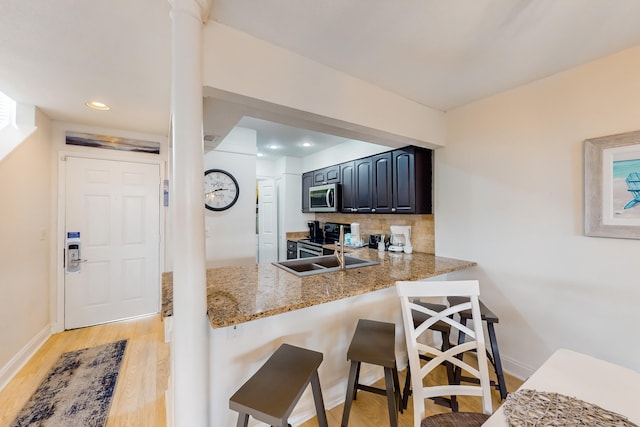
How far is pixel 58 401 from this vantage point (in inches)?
72.1

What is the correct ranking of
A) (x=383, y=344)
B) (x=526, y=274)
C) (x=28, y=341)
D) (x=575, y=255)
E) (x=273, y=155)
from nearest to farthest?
(x=383, y=344), (x=575, y=255), (x=526, y=274), (x=28, y=341), (x=273, y=155)

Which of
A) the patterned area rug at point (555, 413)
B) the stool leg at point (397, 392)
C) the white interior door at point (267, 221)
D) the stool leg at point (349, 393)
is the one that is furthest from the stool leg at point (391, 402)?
the white interior door at point (267, 221)

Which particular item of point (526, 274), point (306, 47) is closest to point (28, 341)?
point (306, 47)

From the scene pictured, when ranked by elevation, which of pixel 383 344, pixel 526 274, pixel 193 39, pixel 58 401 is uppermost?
pixel 193 39

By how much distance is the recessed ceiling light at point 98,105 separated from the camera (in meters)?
2.32

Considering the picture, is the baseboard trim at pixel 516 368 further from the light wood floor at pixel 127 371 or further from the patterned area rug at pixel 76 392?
the patterned area rug at pixel 76 392

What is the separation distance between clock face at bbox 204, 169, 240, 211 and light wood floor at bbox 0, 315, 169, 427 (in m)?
1.62

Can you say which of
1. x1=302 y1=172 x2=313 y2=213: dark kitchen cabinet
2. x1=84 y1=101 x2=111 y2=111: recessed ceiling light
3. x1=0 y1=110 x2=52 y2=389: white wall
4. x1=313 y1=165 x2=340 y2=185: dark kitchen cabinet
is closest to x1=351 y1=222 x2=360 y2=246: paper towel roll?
x1=313 y1=165 x2=340 y2=185: dark kitchen cabinet

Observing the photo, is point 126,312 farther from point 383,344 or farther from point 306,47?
point 306,47

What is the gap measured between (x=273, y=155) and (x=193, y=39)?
3.64m

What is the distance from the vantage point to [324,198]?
4.02m

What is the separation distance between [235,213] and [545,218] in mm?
3200

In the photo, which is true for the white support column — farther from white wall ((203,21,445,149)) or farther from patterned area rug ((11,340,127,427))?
patterned area rug ((11,340,127,427))

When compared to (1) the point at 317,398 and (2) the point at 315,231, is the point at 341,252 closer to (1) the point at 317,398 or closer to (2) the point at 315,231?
(1) the point at 317,398
